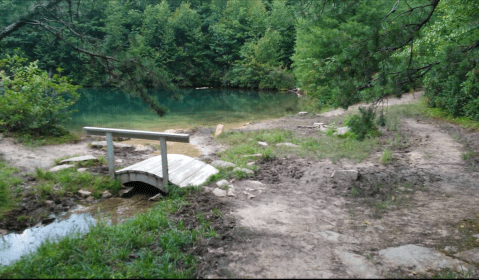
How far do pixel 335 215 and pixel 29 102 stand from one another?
8.65 m

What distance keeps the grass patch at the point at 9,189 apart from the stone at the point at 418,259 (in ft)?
17.8

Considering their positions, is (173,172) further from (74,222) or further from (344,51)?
(344,51)

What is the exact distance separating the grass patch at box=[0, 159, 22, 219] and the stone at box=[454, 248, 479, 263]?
615 centimetres

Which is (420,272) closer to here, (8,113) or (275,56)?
(8,113)

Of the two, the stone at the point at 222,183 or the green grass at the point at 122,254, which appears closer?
the green grass at the point at 122,254

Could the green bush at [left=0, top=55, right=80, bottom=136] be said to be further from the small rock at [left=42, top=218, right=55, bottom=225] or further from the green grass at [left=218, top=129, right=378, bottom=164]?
the small rock at [left=42, top=218, right=55, bottom=225]

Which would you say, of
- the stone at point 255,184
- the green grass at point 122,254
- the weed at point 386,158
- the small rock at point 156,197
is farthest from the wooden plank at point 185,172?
the weed at point 386,158

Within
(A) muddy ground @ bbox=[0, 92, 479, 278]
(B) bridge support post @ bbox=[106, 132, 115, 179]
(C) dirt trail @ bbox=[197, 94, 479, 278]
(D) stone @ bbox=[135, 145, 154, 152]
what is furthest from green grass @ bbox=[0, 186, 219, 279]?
(D) stone @ bbox=[135, 145, 154, 152]

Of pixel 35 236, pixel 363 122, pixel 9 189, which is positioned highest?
pixel 363 122

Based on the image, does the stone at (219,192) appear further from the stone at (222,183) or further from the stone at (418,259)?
the stone at (418,259)

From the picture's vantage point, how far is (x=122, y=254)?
3549 mm

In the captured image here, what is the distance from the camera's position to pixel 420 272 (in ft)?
10.9

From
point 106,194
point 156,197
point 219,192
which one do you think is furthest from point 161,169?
point 219,192

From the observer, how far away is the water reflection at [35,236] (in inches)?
165
